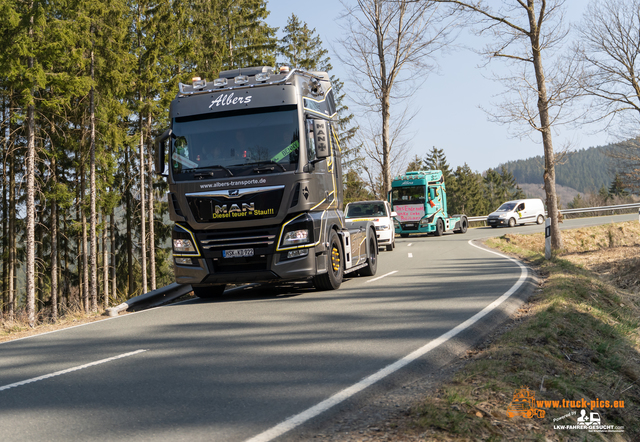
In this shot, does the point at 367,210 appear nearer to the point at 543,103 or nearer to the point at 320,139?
the point at 543,103

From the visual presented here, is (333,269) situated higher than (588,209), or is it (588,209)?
(588,209)

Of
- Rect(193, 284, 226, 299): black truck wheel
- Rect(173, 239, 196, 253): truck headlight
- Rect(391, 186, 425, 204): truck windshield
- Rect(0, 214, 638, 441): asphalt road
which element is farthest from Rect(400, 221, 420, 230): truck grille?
Rect(173, 239, 196, 253): truck headlight

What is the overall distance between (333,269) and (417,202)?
22089mm

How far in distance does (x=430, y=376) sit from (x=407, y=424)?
4.23 feet

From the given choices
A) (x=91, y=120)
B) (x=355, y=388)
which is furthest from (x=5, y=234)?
(x=355, y=388)

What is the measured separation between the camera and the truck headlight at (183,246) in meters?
9.63

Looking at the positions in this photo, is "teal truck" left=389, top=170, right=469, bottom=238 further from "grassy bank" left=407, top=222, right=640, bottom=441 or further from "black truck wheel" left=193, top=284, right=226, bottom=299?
"grassy bank" left=407, top=222, right=640, bottom=441

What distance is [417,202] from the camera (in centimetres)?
3203

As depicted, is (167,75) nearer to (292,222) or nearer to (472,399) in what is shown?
(292,222)

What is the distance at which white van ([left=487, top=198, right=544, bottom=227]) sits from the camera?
40.0 meters

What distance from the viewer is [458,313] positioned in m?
7.73

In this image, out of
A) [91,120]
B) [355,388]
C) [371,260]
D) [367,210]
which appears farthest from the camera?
[91,120]

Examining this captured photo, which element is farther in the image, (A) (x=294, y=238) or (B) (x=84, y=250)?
(B) (x=84, y=250)

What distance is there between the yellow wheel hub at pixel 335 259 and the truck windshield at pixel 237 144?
2270mm
